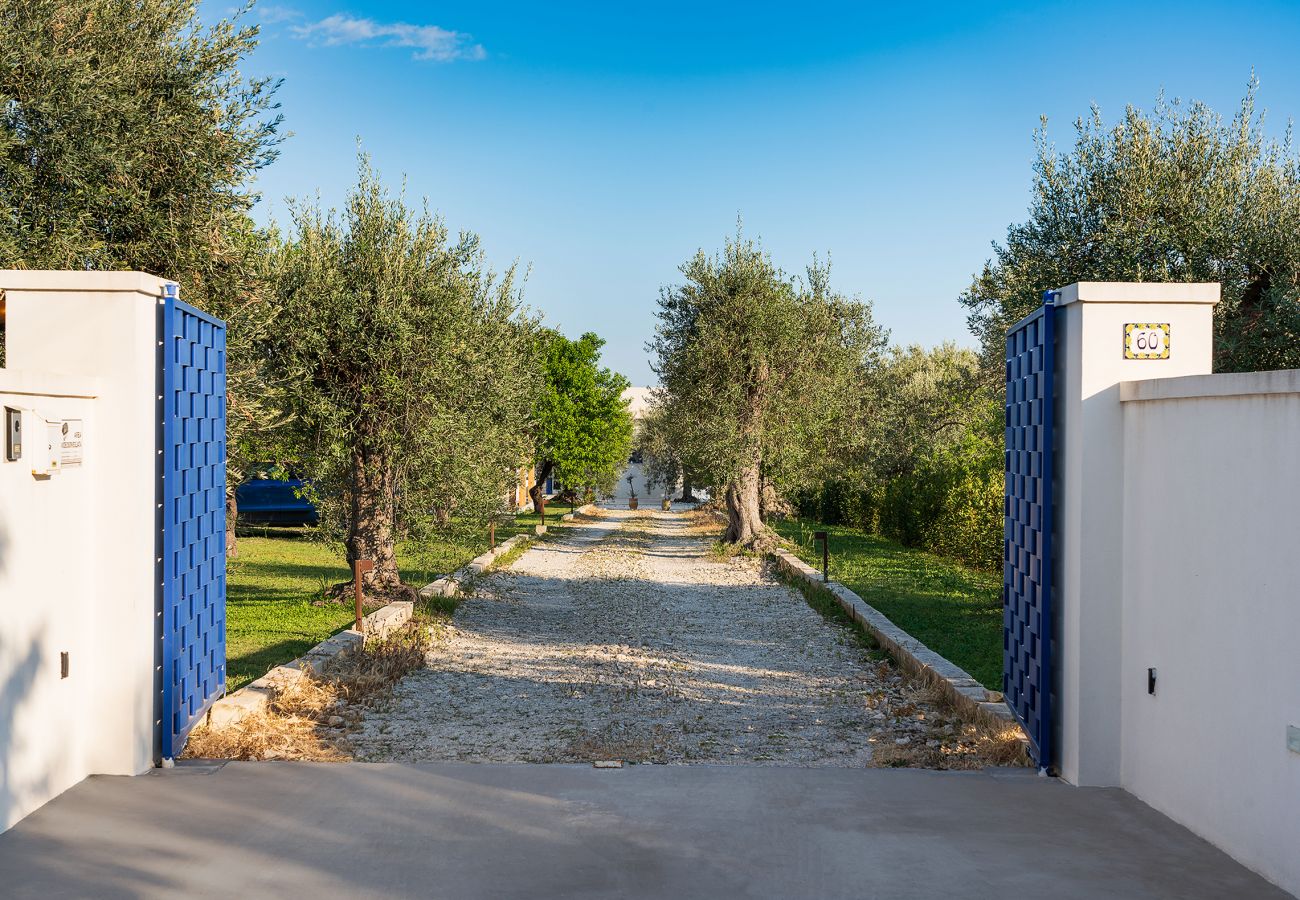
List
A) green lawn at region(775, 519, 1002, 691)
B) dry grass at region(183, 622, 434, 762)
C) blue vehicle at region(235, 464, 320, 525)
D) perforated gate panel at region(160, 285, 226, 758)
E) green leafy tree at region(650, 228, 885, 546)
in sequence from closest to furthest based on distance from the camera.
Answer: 1. perforated gate panel at region(160, 285, 226, 758)
2. dry grass at region(183, 622, 434, 762)
3. green lawn at region(775, 519, 1002, 691)
4. green leafy tree at region(650, 228, 885, 546)
5. blue vehicle at region(235, 464, 320, 525)

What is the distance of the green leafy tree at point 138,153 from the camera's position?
347 inches

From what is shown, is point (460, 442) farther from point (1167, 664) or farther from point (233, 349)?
point (1167, 664)

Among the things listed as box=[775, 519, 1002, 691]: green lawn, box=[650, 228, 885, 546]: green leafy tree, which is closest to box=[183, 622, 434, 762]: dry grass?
box=[775, 519, 1002, 691]: green lawn

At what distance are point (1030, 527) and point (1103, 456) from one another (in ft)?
2.36

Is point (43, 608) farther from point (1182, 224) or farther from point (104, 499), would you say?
point (1182, 224)

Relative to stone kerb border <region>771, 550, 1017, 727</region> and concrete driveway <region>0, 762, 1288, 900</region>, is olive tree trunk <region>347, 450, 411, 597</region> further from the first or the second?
concrete driveway <region>0, 762, 1288, 900</region>

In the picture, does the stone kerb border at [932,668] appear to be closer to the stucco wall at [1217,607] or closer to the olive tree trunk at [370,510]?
the stucco wall at [1217,607]

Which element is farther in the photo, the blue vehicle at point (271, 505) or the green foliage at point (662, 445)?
the blue vehicle at point (271, 505)

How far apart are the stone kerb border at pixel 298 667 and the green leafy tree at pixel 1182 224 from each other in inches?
293

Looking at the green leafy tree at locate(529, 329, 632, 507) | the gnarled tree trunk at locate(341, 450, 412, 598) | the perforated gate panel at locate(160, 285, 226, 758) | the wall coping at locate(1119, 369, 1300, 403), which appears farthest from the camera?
the green leafy tree at locate(529, 329, 632, 507)

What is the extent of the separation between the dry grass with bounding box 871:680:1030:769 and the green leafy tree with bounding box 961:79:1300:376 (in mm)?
5886

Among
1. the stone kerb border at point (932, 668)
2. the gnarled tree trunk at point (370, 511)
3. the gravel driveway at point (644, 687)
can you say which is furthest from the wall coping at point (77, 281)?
the gnarled tree trunk at point (370, 511)

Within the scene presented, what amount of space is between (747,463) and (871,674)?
12.6 metres

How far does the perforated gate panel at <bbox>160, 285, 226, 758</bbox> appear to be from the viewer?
17.1 feet
